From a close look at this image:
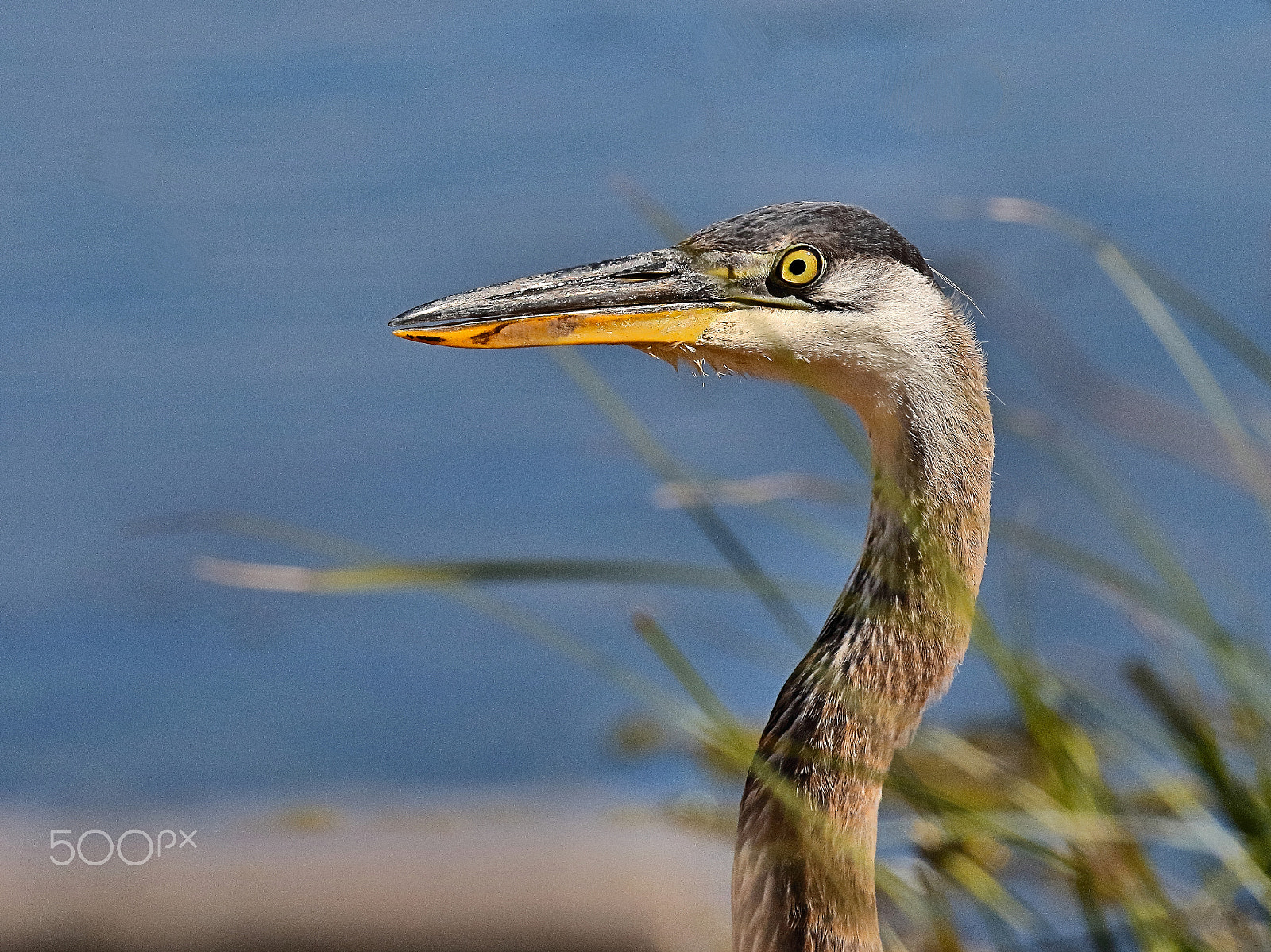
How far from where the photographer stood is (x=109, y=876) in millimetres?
3600

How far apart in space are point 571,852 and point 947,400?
2615 millimetres

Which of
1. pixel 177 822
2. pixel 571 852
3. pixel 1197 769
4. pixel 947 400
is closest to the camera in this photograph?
pixel 1197 769

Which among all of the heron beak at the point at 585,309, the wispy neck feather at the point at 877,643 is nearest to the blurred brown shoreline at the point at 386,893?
the wispy neck feather at the point at 877,643

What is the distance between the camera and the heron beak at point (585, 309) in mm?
1780

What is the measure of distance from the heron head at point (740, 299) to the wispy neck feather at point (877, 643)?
43 millimetres

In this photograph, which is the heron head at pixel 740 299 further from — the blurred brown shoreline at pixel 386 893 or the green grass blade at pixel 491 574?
the blurred brown shoreline at pixel 386 893

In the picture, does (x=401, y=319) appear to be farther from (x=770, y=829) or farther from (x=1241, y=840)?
(x=1241, y=840)

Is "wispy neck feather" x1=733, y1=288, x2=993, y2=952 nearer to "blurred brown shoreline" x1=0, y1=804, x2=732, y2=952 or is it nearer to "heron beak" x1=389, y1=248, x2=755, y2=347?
"heron beak" x1=389, y1=248, x2=755, y2=347

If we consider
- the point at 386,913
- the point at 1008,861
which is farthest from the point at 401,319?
the point at 1008,861

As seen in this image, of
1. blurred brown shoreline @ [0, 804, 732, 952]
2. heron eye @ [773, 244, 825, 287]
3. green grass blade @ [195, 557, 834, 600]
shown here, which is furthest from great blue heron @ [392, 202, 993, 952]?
blurred brown shoreline @ [0, 804, 732, 952]

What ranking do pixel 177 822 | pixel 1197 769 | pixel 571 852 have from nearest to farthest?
1. pixel 1197 769
2. pixel 571 852
3. pixel 177 822

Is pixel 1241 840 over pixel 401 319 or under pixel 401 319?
under

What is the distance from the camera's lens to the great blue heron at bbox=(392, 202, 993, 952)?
1674 mm

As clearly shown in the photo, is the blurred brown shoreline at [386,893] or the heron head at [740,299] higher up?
the heron head at [740,299]
